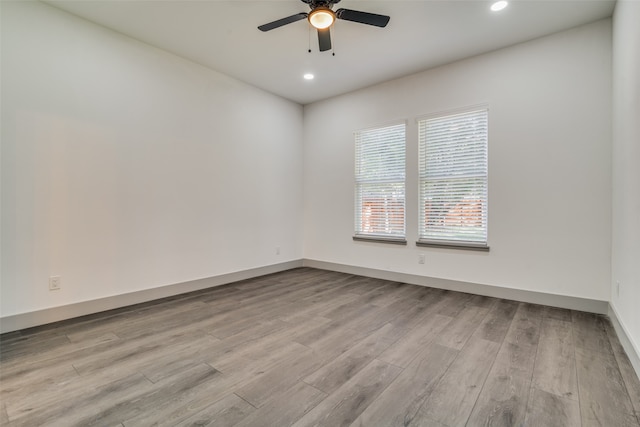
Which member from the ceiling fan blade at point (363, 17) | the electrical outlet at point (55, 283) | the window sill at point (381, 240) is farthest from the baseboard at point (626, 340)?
the electrical outlet at point (55, 283)

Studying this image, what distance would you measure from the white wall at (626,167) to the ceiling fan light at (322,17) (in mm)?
2120

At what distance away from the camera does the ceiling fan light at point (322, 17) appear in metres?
2.36

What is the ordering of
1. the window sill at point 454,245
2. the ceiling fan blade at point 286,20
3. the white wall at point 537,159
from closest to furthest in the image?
the ceiling fan blade at point 286,20 → the white wall at point 537,159 → the window sill at point 454,245

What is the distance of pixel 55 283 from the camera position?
2.79m

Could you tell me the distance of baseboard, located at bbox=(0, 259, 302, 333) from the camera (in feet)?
8.55

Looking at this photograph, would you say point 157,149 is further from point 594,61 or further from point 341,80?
point 594,61

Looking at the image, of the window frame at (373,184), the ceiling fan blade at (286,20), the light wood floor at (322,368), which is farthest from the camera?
the window frame at (373,184)

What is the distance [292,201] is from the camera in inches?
209

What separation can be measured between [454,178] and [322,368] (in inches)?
115

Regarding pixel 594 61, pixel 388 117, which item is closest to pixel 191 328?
pixel 388 117

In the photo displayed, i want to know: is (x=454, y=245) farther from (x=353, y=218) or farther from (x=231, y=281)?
(x=231, y=281)

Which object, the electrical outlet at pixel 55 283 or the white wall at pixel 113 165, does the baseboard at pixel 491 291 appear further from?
the electrical outlet at pixel 55 283

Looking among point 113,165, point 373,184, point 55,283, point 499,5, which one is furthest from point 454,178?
point 55,283

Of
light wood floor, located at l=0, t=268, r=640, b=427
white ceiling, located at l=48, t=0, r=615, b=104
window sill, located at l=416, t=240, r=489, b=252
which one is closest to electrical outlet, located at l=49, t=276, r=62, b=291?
light wood floor, located at l=0, t=268, r=640, b=427
